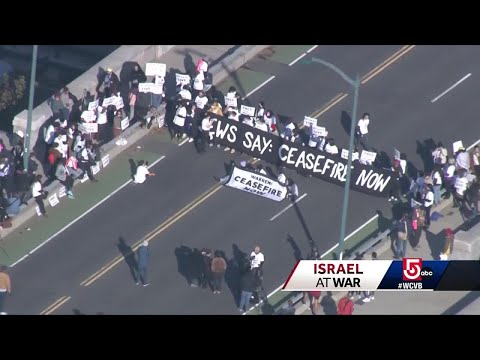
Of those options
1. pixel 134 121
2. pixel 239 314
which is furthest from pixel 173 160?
pixel 239 314

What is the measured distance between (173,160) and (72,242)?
495 cm

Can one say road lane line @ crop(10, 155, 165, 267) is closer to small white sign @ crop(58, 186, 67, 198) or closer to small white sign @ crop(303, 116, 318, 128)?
small white sign @ crop(58, 186, 67, 198)

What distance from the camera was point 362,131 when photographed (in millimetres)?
68375

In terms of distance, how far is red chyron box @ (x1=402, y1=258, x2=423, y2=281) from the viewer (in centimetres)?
6212

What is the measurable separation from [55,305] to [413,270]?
1008 centimetres

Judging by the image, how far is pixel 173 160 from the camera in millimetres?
68375

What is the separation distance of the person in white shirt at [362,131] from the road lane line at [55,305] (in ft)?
36.4

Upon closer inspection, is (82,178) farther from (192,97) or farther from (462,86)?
(462,86)

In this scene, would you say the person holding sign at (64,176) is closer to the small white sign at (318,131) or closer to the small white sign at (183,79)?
the small white sign at (183,79)

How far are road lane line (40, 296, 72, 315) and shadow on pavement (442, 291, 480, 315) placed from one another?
418 inches

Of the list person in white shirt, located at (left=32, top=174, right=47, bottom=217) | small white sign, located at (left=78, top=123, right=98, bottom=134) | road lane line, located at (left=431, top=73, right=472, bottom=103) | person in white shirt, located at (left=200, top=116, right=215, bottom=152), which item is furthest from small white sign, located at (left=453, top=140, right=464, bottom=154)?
person in white shirt, located at (left=32, top=174, right=47, bottom=217)

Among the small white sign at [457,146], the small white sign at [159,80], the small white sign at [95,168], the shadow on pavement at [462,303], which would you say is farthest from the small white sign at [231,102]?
the shadow on pavement at [462,303]

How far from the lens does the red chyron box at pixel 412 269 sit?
62.1m
